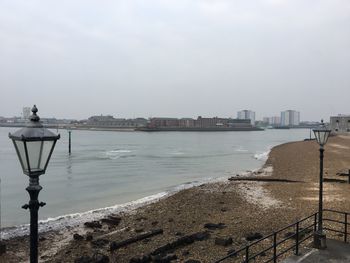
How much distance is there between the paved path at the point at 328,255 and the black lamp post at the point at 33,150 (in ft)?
22.1

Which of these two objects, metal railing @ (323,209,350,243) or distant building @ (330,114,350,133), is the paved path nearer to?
metal railing @ (323,209,350,243)

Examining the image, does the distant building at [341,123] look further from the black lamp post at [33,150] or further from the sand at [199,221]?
the black lamp post at [33,150]

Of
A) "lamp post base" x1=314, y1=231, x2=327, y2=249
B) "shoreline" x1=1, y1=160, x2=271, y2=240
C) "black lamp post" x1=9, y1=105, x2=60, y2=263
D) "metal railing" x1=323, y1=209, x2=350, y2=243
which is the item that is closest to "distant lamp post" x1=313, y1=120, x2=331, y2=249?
"lamp post base" x1=314, y1=231, x2=327, y2=249

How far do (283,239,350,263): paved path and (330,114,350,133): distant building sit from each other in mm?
172717

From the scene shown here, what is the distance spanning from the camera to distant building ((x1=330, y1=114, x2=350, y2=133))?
17075 cm

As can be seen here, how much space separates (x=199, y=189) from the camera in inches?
1192

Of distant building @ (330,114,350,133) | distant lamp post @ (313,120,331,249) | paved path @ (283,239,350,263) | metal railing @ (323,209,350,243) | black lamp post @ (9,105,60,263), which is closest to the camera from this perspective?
black lamp post @ (9,105,60,263)

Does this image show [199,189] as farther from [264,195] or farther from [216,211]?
[216,211]

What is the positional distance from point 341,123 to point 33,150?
189 meters

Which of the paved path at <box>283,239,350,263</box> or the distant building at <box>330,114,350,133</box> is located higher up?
the distant building at <box>330,114,350,133</box>

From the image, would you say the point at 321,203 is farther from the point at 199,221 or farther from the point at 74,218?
the point at 74,218

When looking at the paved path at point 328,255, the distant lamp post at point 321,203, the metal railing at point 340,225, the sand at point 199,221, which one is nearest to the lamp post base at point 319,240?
the distant lamp post at point 321,203

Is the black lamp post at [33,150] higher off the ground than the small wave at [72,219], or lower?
higher

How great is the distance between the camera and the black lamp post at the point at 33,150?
427 centimetres
